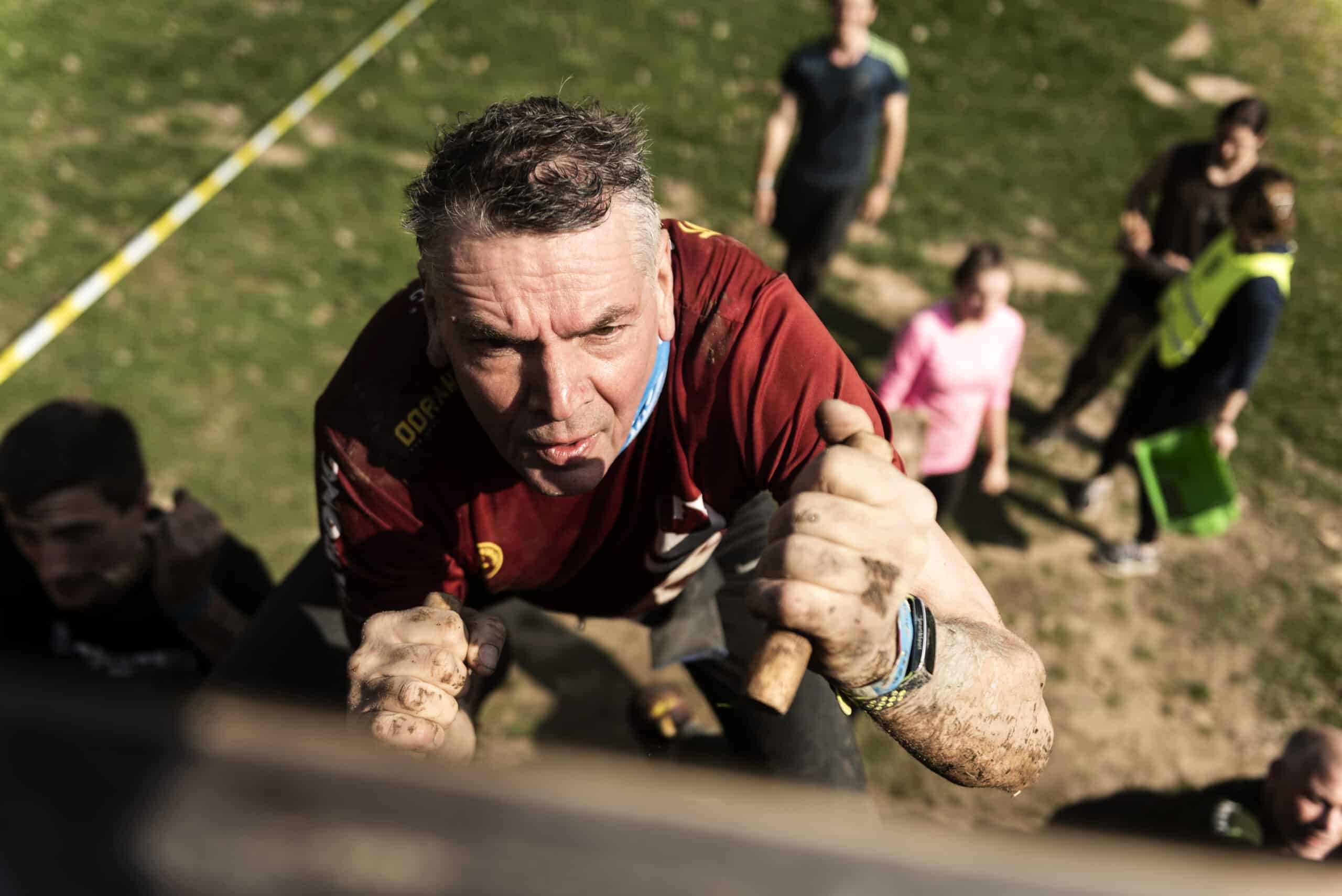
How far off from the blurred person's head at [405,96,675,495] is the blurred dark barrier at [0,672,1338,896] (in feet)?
4.70

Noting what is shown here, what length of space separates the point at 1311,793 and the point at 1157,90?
7607 mm

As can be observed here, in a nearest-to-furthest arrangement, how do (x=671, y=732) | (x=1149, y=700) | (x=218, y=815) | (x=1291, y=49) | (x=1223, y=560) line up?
(x=218, y=815) → (x=671, y=732) → (x=1149, y=700) → (x=1223, y=560) → (x=1291, y=49)

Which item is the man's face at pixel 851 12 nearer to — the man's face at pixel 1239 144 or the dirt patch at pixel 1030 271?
the man's face at pixel 1239 144

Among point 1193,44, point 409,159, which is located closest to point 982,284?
point 409,159

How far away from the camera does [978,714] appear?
214cm

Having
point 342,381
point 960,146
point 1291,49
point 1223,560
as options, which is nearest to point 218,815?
point 342,381

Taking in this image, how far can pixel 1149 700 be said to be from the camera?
206 inches

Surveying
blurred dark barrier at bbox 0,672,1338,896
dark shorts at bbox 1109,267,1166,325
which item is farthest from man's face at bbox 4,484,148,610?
dark shorts at bbox 1109,267,1166,325

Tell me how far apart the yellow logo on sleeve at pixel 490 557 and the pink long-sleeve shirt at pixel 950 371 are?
2.62 meters

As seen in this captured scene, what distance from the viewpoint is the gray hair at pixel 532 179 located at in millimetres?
1974

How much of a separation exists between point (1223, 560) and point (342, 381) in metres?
5.45

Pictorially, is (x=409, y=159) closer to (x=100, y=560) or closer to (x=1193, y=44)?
(x=100, y=560)

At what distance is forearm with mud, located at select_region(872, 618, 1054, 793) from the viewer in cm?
209

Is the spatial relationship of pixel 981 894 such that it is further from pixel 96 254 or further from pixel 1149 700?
pixel 96 254
